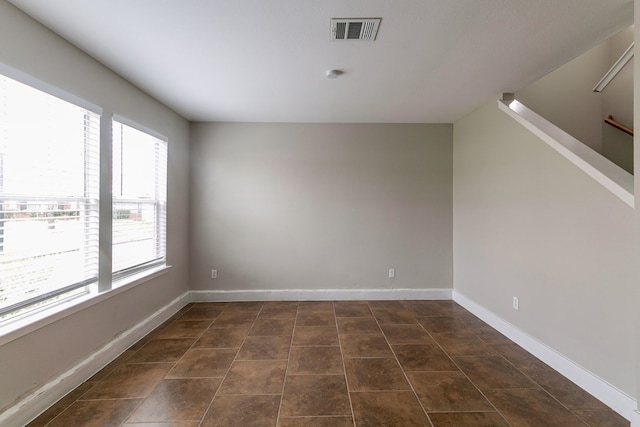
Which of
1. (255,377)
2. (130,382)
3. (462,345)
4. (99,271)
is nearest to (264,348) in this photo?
(255,377)

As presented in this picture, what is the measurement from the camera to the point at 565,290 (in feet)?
6.79

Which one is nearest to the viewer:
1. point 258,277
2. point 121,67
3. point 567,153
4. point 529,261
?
point 567,153

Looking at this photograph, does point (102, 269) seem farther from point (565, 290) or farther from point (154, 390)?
point (565, 290)

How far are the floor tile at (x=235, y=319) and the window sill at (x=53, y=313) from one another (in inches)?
37.5

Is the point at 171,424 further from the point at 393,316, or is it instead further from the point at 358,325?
the point at 393,316

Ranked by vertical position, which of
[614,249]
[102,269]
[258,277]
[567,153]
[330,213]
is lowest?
[258,277]

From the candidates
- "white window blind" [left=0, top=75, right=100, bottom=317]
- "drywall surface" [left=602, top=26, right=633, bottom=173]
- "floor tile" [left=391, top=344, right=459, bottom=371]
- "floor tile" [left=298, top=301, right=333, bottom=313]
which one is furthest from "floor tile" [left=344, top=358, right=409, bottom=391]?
"drywall surface" [left=602, top=26, right=633, bottom=173]

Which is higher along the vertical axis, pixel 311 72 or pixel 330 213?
pixel 311 72

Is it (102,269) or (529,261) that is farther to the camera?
(529,261)

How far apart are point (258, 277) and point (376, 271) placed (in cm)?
166

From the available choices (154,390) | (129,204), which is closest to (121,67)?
(129,204)

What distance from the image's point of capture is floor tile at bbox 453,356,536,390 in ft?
6.32

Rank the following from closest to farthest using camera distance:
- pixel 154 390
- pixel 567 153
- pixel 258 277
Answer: pixel 154 390, pixel 567 153, pixel 258 277

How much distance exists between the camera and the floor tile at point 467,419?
1.56m
